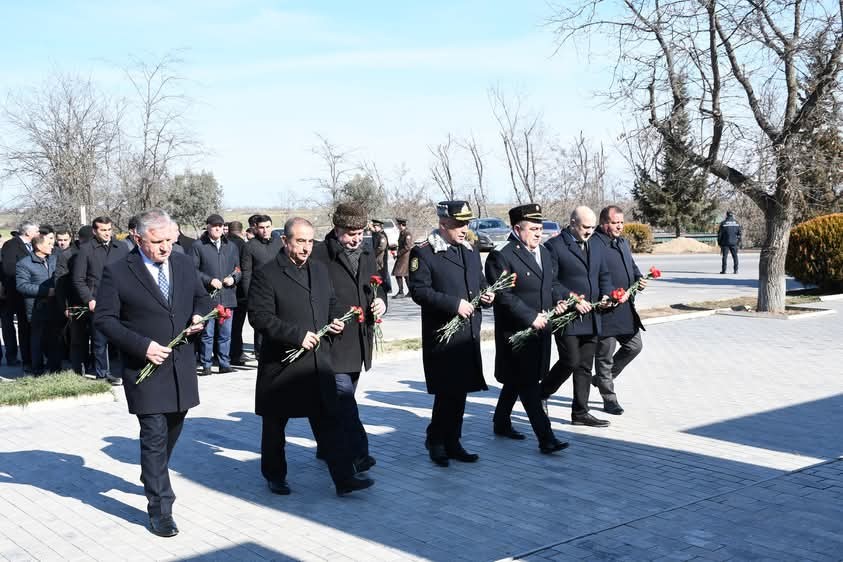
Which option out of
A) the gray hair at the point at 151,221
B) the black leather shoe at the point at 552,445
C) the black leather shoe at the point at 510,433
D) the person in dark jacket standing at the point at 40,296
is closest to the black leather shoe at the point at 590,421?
the black leather shoe at the point at 510,433

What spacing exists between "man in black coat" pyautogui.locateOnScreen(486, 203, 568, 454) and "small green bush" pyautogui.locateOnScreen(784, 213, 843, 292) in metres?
14.8

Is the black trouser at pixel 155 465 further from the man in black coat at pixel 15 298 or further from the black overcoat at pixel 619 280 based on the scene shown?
the man in black coat at pixel 15 298

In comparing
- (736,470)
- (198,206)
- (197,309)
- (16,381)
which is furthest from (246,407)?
(198,206)

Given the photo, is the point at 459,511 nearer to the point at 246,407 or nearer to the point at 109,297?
the point at 109,297

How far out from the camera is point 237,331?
1176cm

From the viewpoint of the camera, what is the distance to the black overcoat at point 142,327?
5523 millimetres

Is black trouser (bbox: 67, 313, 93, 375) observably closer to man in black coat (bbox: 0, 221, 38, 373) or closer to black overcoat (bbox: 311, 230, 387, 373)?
man in black coat (bbox: 0, 221, 38, 373)

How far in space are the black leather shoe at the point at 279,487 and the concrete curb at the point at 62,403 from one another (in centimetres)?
396

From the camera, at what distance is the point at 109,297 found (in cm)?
555

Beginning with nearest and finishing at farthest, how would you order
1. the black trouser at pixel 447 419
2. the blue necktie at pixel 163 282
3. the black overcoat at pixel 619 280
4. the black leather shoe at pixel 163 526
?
the black leather shoe at pixel 163 526 < the blue necktie at pixel 163 282 < the black trouser at pixel 447 419 < the black overcoat at pixel 619 280

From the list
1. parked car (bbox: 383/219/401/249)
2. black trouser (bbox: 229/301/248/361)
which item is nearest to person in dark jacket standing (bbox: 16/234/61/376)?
black trouser (bbox: 229/301/248/361)

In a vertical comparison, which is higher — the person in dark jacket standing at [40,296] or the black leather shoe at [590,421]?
the person in dark jacket standing at [40,296]

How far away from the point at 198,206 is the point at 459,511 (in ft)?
140

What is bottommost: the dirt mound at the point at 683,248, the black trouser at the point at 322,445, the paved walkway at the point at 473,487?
the paved walkway at the point at 473,487
